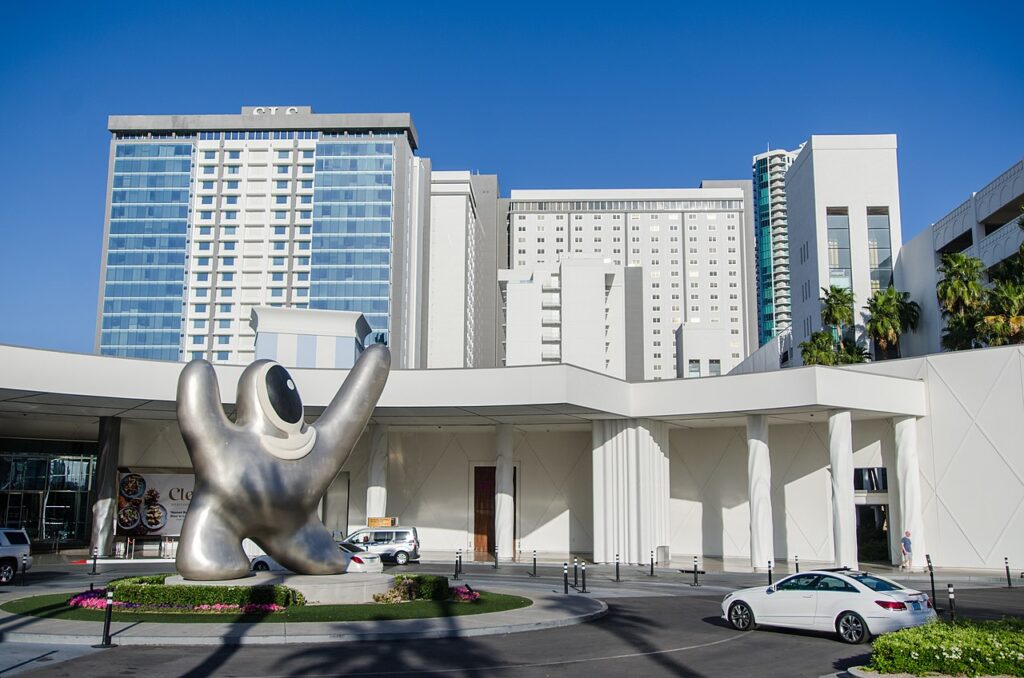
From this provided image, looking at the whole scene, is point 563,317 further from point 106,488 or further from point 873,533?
point 106,488

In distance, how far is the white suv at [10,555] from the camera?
2630 centimetres

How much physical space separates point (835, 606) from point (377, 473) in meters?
26.7

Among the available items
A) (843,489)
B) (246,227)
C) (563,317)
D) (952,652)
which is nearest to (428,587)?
(952,652)

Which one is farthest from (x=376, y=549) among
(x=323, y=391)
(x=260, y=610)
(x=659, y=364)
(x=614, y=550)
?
(x=659, y=364)

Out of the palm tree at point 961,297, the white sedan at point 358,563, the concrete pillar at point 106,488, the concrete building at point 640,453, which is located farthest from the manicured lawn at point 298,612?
the palm tree at point 961,297

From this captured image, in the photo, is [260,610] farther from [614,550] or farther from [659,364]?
[659,364]

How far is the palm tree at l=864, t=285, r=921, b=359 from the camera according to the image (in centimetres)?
5609

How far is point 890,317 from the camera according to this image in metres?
56.4

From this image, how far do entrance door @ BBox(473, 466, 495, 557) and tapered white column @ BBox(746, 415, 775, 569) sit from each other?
14065 mm

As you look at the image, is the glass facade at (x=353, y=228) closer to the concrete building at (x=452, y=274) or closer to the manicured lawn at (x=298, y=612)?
the concrete building at (x=452, y=274)

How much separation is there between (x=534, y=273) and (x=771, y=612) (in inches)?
3372

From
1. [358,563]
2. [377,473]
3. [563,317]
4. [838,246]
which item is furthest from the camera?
[563,317]

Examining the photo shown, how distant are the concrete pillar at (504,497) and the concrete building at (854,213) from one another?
31484 millimetres

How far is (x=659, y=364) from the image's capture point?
488 ft
